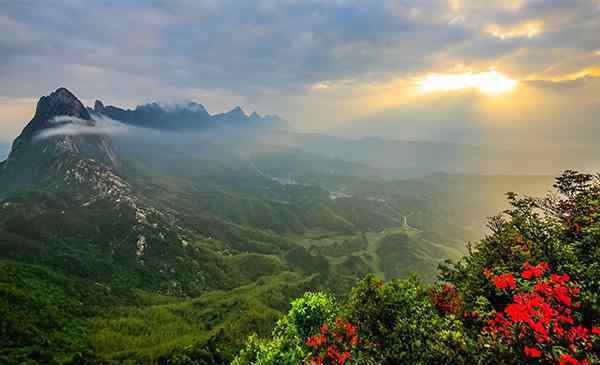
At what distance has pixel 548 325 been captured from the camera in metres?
15.9

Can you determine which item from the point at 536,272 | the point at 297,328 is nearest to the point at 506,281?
the point at 536,272

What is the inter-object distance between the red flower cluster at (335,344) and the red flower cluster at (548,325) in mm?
11467

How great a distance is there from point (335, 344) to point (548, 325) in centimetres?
1783

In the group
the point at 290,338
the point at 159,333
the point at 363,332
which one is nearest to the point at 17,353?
the point at 159,333

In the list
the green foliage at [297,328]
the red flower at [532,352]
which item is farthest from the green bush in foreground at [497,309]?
the green foliage at [297,328]

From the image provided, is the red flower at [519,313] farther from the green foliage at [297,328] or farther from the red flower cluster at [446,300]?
the green foliage at [297,328]

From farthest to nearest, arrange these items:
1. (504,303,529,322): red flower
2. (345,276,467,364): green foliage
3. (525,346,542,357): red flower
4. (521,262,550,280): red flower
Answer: (521,262,550,280): red flower, (345,276,467,364): green foliage, (504,303,529,322): red flower, (525,346,542,357): red flower

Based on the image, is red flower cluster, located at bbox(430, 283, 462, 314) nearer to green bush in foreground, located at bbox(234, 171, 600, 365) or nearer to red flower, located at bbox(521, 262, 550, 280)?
green bush in foreground, located at bbox(234, 171, 600, 365)

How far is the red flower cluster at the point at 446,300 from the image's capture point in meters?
31.7

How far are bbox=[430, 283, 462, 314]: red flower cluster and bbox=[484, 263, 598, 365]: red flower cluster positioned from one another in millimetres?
11857

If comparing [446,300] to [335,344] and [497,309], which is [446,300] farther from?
[335,344]

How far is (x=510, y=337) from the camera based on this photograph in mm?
16719

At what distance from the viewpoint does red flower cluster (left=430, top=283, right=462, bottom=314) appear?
3172 cm

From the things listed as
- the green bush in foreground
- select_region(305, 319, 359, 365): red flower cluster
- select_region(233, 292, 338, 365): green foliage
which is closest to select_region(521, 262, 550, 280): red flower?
the green bush in foreground
